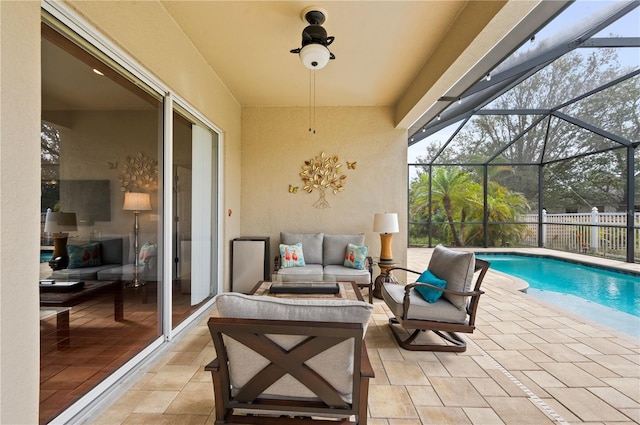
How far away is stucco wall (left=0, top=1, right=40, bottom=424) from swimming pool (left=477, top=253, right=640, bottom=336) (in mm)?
5198

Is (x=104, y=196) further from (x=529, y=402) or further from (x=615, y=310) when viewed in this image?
(x=615, y=310)

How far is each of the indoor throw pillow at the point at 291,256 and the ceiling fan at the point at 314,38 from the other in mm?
2570

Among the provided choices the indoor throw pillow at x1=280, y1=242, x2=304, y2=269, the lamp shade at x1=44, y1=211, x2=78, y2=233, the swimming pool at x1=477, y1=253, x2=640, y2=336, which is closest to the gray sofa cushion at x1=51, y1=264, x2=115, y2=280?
→ the lamp shade at x1=44, y1=211, x2=78, y2=233

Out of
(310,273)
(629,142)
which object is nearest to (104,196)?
(310,273)

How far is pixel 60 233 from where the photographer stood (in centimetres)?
249

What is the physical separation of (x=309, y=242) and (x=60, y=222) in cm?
294

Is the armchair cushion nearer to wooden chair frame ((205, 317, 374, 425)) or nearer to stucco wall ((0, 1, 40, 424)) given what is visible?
wooden chair frame ((205, 317, 374, 425))

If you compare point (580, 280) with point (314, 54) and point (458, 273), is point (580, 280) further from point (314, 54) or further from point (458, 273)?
point (314, 54)

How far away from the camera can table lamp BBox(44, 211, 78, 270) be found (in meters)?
2.23

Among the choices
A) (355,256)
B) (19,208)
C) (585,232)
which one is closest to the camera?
(19,208)

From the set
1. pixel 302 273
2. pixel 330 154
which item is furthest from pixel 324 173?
pixel 302 273

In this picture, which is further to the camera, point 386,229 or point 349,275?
point 386,229

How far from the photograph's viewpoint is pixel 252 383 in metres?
1.35

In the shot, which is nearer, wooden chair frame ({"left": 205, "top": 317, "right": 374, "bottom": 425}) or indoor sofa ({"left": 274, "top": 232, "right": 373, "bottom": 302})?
wooden chair frame ({"left": 205, "top": 317, "right": 374, "bottom": 425})
